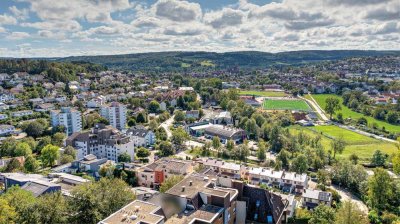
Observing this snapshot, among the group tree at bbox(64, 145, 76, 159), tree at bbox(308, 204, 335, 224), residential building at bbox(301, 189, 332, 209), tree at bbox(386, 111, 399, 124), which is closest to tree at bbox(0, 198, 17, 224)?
tree at bbox(308, 204, 335, 224)

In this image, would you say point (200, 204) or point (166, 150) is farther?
point (166, 150)

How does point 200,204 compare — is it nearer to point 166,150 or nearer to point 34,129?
point 166,150

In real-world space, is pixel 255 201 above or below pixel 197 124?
above

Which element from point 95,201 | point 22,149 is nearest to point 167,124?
point 22,149

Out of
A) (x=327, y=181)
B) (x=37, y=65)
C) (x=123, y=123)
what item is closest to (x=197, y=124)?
(x=123, y=123)

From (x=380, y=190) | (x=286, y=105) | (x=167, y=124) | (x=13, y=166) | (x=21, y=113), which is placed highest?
(x=21, y=113)

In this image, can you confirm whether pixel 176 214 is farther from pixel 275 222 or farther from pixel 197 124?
pixel 197 124

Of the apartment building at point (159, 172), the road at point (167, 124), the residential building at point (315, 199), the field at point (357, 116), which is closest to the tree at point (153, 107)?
the road at point (167, 124)
